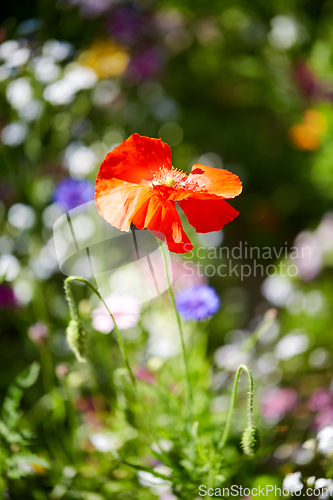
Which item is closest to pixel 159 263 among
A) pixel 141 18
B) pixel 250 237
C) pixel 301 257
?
pixel 301 257

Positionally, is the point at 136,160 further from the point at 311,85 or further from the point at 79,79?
the point at 311,85

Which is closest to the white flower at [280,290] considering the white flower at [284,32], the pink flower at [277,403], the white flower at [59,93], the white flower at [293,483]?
the pink flower at [277,403]

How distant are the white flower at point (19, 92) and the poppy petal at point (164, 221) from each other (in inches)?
34.4

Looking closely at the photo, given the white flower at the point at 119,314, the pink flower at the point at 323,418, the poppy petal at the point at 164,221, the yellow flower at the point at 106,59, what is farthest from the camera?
the yellow flower at the point at 106,59

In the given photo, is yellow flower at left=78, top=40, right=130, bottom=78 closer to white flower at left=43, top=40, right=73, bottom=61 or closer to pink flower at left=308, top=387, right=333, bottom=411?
white flower at left=43, top=40, right=73, bottom=61

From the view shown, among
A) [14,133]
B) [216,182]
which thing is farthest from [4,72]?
[216,182]

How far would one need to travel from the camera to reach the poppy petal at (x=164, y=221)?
22.6 inches

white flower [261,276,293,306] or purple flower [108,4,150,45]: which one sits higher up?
purple flower [108,4,150,45]

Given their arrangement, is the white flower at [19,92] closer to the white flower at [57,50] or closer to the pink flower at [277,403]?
the white flower at [57,50]

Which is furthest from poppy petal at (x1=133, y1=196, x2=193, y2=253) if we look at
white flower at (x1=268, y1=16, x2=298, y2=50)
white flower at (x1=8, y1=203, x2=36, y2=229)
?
white flower at (x1=268, y1=16, x2=298, y2=50)

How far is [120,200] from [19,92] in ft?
2.83

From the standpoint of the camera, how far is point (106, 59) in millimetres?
1635

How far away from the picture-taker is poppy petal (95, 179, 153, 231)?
58 centimetres

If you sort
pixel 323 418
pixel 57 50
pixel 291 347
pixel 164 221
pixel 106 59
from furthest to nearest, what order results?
pixel 106 59 → pixel 57 50 → pixel 291 347 → pixel 323 418 → pixel 164 221
